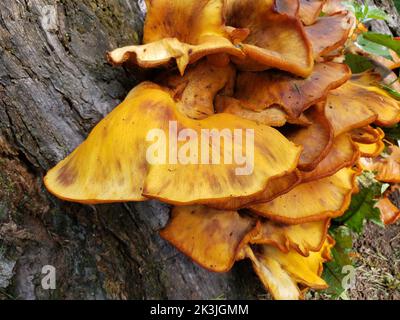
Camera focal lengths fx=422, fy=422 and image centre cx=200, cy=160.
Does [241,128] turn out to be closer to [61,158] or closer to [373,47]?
[61,158]

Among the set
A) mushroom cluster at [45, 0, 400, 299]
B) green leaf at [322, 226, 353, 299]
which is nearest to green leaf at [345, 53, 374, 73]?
mushroom cluster at [45, 0, 400, 299]

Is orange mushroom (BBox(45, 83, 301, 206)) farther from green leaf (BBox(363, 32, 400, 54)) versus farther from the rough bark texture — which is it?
green leaf (BBox(363, 32, 400, 54))

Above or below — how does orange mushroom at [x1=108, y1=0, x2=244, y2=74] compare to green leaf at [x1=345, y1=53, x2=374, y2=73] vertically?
above

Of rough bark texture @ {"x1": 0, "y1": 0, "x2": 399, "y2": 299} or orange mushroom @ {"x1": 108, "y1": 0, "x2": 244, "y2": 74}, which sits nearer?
orange mushroom @ {"x1": 108, "y1": 0, "x2": 244, "y2": 74}

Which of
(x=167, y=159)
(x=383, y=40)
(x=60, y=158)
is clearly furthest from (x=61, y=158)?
(x=383, y=40)
